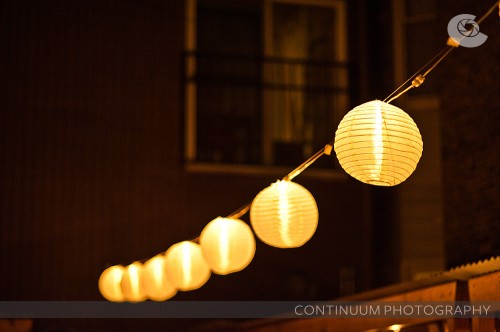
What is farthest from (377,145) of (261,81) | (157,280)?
(261,81)

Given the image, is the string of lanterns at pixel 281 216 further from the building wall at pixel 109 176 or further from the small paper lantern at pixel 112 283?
the building wall at pixel 109 176

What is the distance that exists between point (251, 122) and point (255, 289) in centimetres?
235

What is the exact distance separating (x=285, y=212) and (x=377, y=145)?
1889 millimetres

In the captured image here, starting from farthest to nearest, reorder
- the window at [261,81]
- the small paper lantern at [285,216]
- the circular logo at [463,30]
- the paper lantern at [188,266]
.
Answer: the window at [261,81]
the paper lantern at [188,266]
the circular logo at [463,30]
the small paper lantern at [285,216]

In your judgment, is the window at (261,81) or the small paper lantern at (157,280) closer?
the small paper lantern at (157,280)

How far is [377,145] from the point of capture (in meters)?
6.38

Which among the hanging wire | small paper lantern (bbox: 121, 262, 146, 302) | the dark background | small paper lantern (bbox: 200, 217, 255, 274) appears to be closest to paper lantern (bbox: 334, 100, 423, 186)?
the hanging wire

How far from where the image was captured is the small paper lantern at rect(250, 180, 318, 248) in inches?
318

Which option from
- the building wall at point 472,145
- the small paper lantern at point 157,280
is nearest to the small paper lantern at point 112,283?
the small paper lantern at point 157,280

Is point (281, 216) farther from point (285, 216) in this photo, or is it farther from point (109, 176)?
point (109, 176)

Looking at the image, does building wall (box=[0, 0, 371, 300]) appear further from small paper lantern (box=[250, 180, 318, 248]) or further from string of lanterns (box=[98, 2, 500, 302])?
small paper lantern (box=[250, 180, 318, 248])

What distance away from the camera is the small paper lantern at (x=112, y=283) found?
11289mm

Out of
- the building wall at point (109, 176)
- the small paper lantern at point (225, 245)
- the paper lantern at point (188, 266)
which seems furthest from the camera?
the building wall at point (109, 176)

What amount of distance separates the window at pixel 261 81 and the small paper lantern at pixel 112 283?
2167 mm
